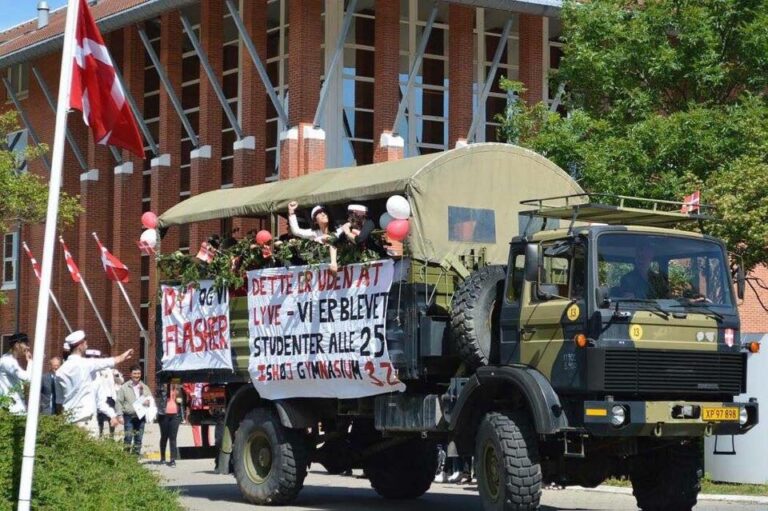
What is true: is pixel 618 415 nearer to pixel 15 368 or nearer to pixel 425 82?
pixel 15 368

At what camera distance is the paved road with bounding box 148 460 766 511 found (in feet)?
55.6

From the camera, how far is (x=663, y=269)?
46.2 feet

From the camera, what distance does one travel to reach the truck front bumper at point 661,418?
13.3 m

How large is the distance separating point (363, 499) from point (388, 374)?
139 inches

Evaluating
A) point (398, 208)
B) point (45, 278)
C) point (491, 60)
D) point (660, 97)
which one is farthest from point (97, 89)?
point (491, 60)

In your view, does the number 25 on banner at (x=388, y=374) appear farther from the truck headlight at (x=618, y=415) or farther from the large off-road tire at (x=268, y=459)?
the truck headlight at (x=618, y=415)

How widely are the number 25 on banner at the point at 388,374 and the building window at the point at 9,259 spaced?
39.8m

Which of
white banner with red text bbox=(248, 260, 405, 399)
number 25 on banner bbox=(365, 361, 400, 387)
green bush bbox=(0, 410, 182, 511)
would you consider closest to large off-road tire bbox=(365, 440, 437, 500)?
white banner with red text bbox=(248, 260, 405, 399)

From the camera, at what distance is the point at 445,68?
42469 millimetres

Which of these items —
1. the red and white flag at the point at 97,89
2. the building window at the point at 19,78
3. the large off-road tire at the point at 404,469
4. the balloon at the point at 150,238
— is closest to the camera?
the red and white flag at the point at 97,89

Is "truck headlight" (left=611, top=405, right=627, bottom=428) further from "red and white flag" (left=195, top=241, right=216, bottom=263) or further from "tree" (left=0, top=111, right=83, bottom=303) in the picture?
"tree" (left=0, top=111, right=83, bottom=303)

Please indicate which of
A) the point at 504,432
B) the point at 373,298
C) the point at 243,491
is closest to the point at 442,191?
the point at 373,298

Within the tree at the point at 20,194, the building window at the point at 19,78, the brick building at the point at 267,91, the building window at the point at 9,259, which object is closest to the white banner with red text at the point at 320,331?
the brick building at the point at 267,91

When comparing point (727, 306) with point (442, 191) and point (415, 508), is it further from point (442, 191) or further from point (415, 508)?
point (415, 508)
